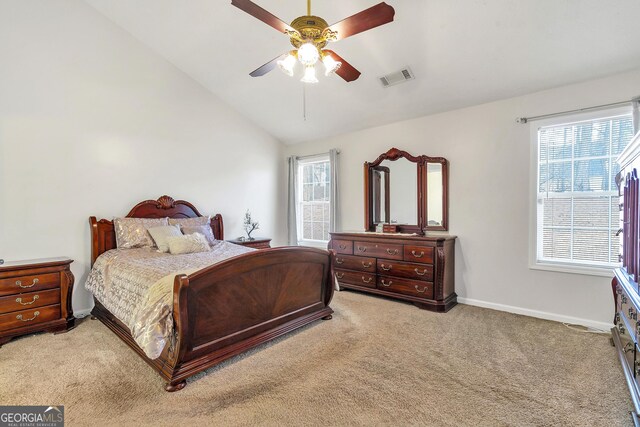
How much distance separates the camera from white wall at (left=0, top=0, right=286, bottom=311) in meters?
3.11

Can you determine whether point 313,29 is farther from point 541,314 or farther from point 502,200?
point 541,314

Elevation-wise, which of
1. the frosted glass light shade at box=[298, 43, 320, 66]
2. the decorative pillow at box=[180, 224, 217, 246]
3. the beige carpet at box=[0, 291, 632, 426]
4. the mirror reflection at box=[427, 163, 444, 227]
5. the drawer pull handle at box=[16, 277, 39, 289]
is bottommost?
the beige carpet at box=[0, 291, 632, 426]

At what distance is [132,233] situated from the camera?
363cm

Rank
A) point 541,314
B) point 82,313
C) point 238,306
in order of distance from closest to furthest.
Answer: point 238,306, point 541,314, point 82,313

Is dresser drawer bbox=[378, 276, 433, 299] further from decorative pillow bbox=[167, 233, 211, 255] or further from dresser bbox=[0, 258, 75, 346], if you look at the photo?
dresser bbox=[0, 258, 75, 346]

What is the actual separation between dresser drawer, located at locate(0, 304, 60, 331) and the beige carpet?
15cm

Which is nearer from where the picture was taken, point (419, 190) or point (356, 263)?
point (419, 190)

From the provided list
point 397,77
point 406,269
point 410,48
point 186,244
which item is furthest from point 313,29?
point 406,269

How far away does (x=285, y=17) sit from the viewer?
122 inches

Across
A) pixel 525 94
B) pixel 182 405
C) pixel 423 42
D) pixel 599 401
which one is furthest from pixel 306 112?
pixel 599 401

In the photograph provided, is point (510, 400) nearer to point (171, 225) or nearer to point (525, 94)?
point (525, 94)

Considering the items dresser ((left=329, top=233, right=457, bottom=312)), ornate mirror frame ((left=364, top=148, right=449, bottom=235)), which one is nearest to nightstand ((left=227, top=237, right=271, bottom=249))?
dresser ((left=329, top=233, right=457, bottom=312))

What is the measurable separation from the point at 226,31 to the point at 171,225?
238 centimetres

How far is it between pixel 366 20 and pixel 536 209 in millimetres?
2730
